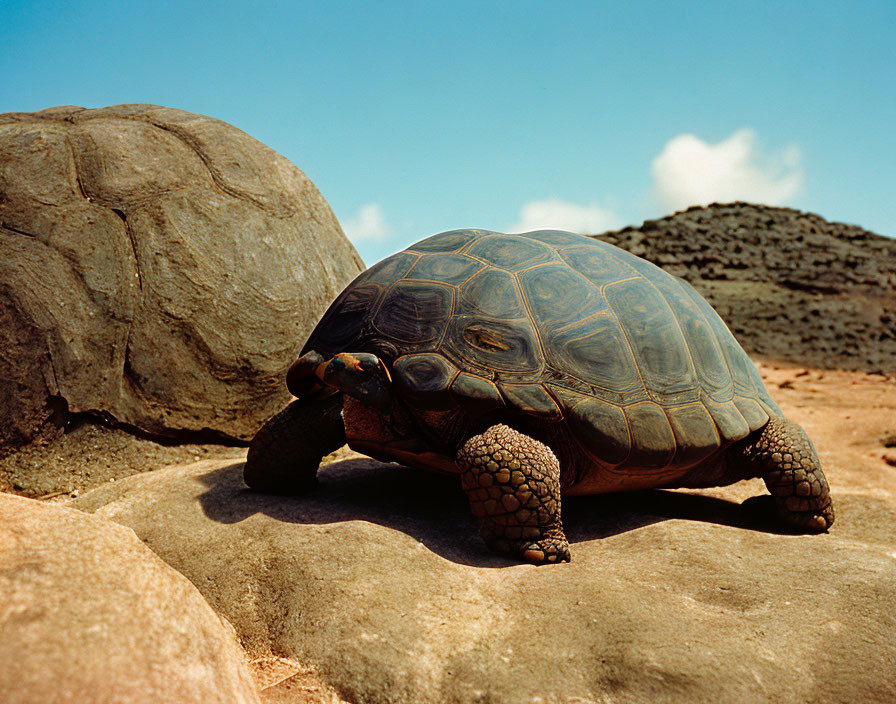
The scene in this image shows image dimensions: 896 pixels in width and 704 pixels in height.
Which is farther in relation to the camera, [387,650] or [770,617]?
[770,617]

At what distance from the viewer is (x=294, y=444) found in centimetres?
324

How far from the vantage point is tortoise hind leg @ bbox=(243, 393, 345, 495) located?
3.25m

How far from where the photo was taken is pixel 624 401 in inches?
117

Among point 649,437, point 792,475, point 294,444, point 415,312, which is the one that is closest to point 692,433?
point 649,437

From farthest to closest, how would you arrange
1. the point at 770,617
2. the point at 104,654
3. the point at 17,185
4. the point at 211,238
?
the point at 211,238
the point at 17,185
the point at 770,617
the point at 104,654

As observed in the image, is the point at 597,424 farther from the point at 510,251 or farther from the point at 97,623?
the point at 97,623

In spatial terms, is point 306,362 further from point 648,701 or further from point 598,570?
point 648,701

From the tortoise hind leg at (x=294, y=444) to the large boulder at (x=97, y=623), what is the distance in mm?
1157

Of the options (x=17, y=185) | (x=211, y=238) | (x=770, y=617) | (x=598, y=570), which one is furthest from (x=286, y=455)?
(x=17, y=185)

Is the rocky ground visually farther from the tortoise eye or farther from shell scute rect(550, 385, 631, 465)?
the tortoise eye

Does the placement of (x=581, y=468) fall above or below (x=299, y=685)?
above

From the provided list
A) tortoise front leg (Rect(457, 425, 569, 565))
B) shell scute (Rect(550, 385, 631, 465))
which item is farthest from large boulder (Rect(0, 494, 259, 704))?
shell scute (Rect(550, 385, 631, 465))

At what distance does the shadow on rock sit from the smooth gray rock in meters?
0.02

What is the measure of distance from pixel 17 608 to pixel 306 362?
1.72 metres
